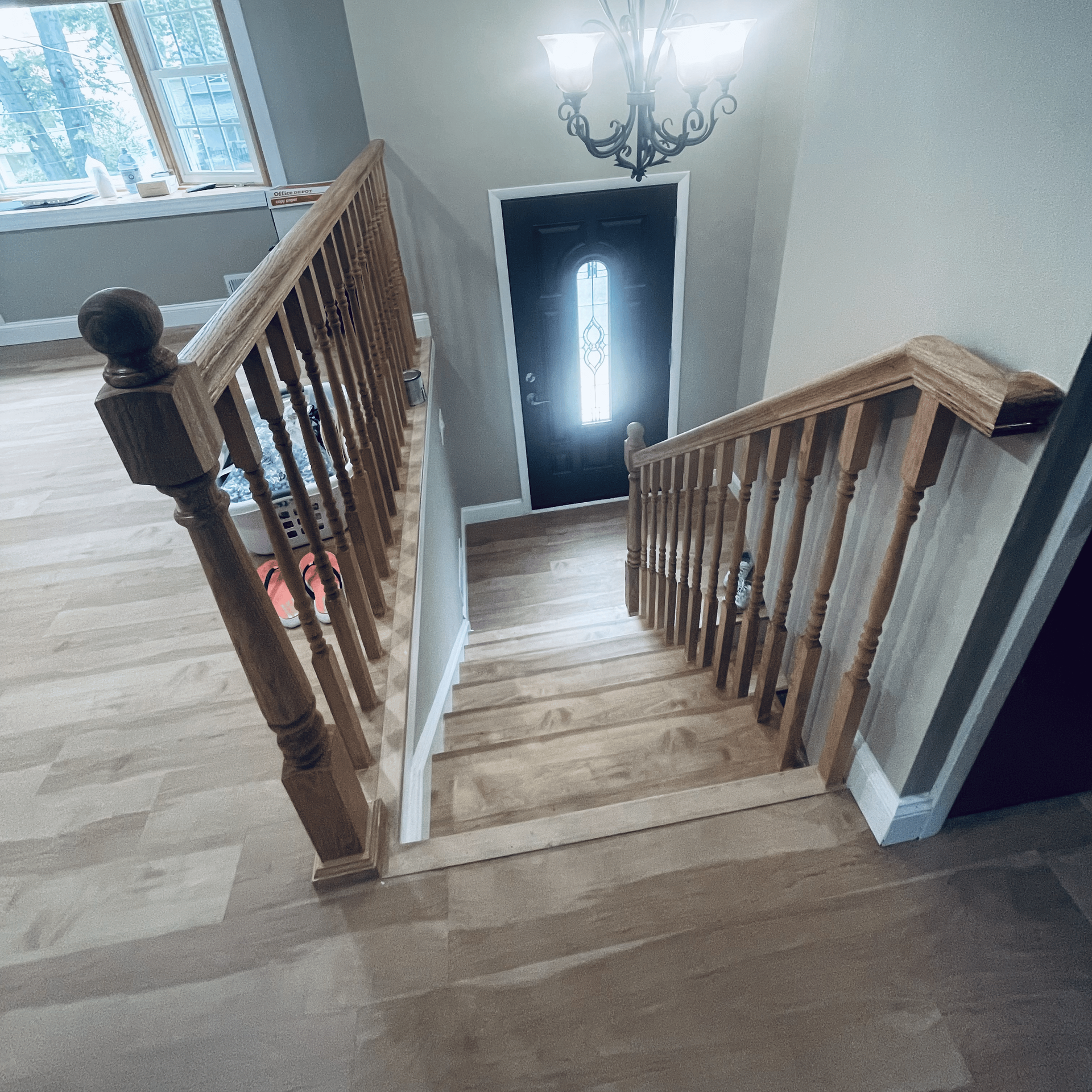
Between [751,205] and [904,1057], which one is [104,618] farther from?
[751,205]

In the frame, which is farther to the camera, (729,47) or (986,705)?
(729,47)

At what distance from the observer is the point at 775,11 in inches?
124

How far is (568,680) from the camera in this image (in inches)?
101

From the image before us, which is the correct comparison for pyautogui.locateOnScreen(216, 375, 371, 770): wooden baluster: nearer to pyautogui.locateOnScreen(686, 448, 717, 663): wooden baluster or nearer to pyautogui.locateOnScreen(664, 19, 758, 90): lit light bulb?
pyautogui.locateOnScreen(686, 448, 717, 663): wooden baluster

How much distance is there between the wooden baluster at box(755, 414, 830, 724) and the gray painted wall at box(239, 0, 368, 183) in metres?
3.18

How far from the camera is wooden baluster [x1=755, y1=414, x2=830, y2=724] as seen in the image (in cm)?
137

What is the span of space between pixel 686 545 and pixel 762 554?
68cm

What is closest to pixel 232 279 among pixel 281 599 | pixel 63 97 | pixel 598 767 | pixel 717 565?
pixel 63 97

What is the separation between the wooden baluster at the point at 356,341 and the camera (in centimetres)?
163

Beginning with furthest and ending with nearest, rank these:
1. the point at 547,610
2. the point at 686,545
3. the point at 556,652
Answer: the point at 547,610, the point at 556,652, the point at 686,545

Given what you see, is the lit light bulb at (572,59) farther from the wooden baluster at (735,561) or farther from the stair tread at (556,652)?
the stair tread at (556,652)

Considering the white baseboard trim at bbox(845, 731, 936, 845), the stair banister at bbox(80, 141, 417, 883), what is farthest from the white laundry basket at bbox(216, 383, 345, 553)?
the white baseboard trim at bbox(845, 731, 936, 845)

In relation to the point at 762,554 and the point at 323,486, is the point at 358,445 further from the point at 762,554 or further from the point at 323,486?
the point at 762,554

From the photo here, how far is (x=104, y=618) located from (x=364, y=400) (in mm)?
984
